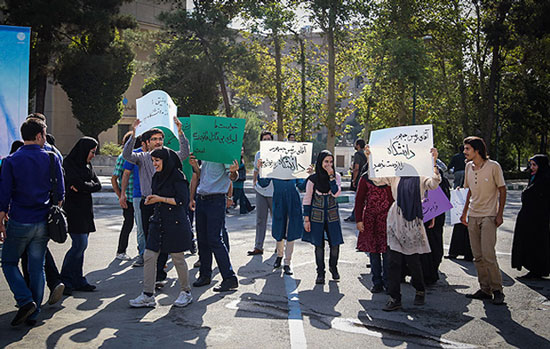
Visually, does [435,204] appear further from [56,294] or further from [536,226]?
[56,294]

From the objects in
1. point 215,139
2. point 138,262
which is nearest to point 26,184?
point 215,139

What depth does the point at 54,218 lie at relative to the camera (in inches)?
237

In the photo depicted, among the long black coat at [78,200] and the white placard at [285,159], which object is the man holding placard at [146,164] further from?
the white placard at [285,159]

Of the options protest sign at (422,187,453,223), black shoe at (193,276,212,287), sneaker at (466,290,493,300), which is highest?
protest sign at (422,187,453,223)

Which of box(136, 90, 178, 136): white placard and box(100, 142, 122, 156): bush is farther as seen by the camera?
box(100, 142, 122, 156): bush

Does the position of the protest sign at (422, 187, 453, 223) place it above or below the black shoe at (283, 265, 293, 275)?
above

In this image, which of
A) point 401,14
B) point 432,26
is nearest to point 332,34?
point 401,14

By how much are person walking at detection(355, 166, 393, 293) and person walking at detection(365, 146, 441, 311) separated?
2.33 feet

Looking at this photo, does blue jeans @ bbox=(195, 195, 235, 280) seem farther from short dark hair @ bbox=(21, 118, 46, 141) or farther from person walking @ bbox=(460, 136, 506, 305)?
person walking @ bbox=(460, 136, 506, 305)

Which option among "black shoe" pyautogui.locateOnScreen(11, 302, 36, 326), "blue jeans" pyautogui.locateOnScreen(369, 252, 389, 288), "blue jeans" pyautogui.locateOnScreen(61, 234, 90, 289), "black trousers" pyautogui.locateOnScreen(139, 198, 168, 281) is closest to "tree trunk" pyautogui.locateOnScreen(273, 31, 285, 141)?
"black trousers" pyautogui.locateOnScreen(139, 198, 168, 281)

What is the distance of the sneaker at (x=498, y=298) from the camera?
278 inches

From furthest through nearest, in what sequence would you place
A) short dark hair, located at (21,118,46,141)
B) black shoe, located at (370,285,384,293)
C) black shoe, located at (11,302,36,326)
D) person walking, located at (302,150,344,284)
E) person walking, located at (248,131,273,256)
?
person walking, located at (248,131,273,256)
person walking, located at (302,150,344,284)
black shoe, located at (370,285,384,293)
short dark hair, located at (21,118,46,141)
black shoe, located at (11,302,36,326)

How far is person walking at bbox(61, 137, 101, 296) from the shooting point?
23.5ft

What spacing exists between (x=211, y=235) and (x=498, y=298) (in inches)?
135
